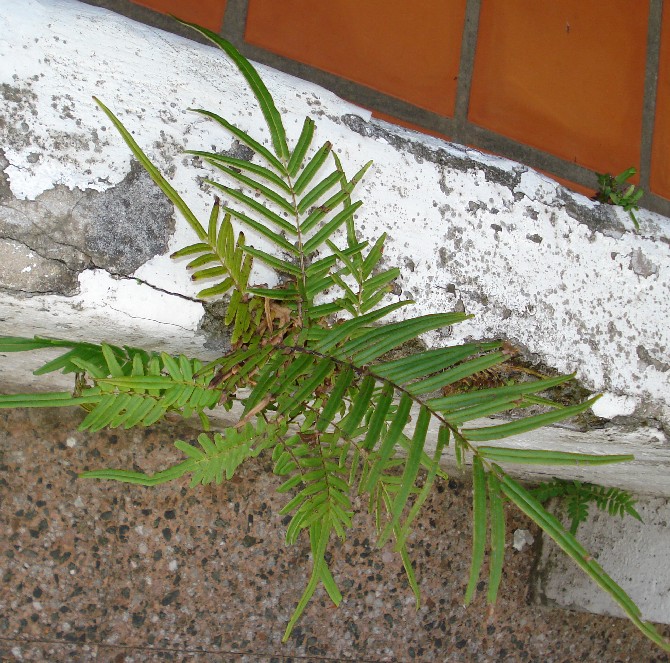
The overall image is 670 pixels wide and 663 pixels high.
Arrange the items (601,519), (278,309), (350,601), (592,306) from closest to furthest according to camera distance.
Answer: (278,309)
(592,306)
(350,601)
(601,519)

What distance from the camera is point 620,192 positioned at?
4.91 ft

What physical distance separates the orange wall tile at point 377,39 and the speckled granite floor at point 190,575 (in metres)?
0.91

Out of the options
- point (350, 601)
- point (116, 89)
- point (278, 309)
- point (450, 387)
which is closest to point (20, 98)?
point (116, 89)

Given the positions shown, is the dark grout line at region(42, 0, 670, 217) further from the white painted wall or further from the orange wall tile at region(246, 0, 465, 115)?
the white painted wall

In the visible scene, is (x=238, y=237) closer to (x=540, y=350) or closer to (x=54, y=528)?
(x=540, y=350)

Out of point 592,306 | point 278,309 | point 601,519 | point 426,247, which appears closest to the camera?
point 278,309

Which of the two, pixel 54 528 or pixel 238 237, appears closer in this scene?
pixel 238 237

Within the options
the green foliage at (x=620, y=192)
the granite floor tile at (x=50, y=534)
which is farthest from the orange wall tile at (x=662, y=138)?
the granite floor tile at (x=50, y=534)

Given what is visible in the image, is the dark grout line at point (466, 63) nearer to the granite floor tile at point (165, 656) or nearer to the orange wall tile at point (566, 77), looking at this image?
the orange wall tile at point (566, 77)

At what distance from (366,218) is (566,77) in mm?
794

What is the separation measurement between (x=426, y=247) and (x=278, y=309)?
30 cm

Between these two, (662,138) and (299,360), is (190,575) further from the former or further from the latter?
(662,138)

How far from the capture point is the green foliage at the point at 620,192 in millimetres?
1450

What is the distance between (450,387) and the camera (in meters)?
1.25
